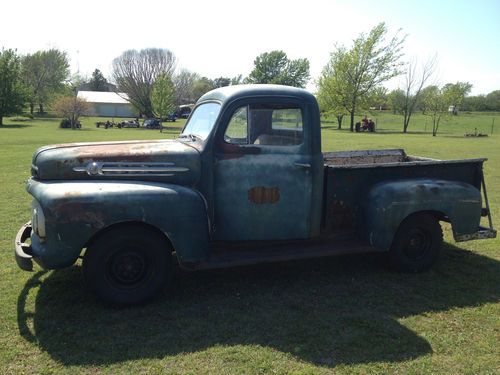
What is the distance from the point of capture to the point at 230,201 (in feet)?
14.6

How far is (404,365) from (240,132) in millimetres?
2494

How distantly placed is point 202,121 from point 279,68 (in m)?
84.3

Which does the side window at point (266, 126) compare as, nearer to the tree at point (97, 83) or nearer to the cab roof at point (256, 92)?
the cab roof at point (256, 92)

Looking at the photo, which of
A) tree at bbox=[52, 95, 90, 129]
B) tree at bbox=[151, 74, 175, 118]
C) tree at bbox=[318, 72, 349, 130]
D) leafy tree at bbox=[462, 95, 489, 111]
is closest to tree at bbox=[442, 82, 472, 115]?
tree at bbox=[318, 72, 349, 130]

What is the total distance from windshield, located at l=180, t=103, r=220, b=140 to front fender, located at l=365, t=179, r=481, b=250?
1.90 metres

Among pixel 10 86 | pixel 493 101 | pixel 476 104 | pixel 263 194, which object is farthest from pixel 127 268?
pixel 493 101

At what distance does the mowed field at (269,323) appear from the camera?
10.9 ft

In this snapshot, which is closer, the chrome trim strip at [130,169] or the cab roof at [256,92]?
the chrome trim strip at [130,169]

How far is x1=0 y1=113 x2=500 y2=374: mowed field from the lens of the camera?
332 centimetres

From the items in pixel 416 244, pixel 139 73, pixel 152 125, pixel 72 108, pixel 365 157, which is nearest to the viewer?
pixel 416 244

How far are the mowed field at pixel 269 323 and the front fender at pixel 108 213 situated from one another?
567mm

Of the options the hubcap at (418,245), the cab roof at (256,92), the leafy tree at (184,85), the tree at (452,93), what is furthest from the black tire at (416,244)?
the leafy tree at (184,85)

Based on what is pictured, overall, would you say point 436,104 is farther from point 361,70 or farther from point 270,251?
point 270,251

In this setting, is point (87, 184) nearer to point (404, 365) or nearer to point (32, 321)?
point (32, 321)
